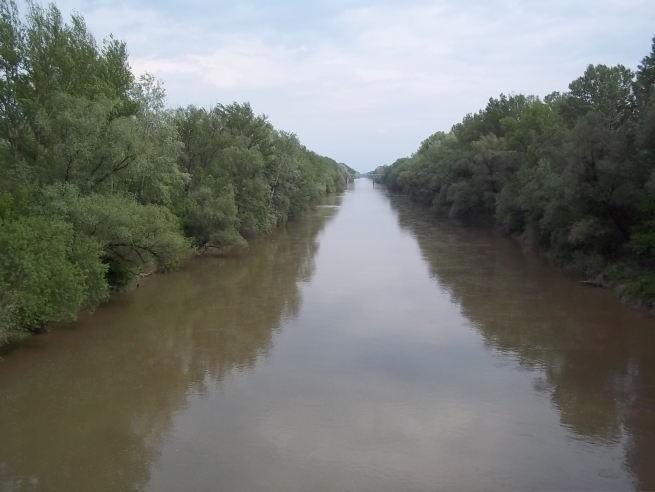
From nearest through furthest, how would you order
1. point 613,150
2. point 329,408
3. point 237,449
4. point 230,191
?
point 237,449, point 329,408, point 613,150, point 230,191

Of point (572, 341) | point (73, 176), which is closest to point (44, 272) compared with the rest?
point (73, 176)

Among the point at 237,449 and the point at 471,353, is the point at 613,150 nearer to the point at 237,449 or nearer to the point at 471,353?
the point at 471,353

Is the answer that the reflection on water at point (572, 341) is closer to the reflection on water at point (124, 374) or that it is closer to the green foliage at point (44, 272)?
the reflection on water at point (124, 374)

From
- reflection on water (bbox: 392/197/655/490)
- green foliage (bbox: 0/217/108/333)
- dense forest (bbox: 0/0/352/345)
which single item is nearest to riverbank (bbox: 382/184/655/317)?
reflection on water (bbox: 392/197/655/490)

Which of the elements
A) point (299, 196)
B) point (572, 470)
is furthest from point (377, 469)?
point (299, 196)

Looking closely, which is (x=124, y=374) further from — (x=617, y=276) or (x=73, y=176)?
(x=617, y=276)

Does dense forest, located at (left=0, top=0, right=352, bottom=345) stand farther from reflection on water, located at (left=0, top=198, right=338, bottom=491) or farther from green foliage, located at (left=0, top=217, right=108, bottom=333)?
reflection on water, located at (left=0, top=198, right=338, bottom=491)

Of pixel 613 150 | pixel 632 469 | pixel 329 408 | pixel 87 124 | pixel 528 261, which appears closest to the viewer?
pixel 632 469
